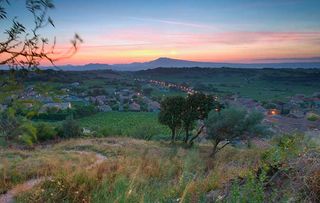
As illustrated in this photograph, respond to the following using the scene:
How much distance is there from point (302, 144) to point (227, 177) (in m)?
1.15

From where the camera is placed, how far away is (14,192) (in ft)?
21.7

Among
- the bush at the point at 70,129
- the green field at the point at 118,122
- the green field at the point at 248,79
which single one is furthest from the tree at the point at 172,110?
the green field at the point at 248,79

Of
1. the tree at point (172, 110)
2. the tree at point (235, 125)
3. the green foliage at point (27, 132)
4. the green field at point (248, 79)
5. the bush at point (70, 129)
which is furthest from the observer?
the green field at point (248, 79)

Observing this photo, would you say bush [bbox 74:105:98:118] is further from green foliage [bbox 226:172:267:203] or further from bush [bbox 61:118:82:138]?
green foliage [bbox 226:172:267:203]

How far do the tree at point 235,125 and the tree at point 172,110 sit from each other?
210 inches

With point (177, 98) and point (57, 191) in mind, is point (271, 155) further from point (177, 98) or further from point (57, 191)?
point (177, 98)

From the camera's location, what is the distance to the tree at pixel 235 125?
2598 cm

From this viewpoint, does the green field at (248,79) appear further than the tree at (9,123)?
Yes

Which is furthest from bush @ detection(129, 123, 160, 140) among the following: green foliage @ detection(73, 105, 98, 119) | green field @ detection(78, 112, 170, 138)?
green foliage @ detection(73, 105, 98, 119)

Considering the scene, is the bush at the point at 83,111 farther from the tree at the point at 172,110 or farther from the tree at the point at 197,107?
the tree at the point at 197,107

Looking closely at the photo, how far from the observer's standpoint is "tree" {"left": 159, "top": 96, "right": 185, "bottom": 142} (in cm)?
3160

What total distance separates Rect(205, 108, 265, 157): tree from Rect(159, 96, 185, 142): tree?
210 inches

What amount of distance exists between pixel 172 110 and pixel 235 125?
7.61 m

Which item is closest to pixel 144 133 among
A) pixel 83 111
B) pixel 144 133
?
pixel 144 133
